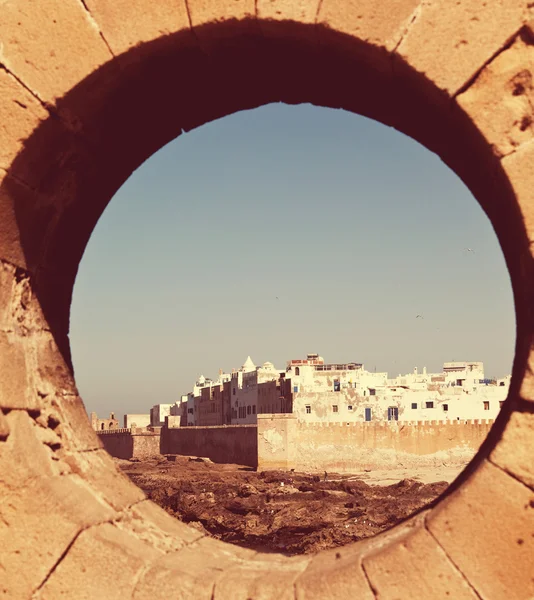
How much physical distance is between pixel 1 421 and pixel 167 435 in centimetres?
5239

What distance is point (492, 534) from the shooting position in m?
2.22

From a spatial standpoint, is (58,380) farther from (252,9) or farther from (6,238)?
(252,9)

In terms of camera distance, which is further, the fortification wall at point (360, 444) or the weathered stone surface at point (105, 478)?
the fortification wall at point (360, 444)

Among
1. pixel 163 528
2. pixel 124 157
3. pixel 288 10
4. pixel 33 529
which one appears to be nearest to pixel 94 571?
pixel 33 529

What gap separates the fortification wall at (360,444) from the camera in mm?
39281

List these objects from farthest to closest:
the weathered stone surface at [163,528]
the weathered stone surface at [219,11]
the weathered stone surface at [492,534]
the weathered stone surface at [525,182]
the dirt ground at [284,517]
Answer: the dirt ground at [284,517], the weathered stone surface at [163,528], the weathered stone surface at [219,11], the weathered stone surface at [525,182], the weathered stone surface at [492,534]

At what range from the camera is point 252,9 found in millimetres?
2562

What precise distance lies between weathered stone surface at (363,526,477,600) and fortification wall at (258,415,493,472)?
3731 centimetres

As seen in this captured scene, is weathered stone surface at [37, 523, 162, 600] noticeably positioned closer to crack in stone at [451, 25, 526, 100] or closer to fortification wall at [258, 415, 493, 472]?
crack in stone at [451, 25, 526, 100]

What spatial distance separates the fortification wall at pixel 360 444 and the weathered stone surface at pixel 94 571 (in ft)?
122

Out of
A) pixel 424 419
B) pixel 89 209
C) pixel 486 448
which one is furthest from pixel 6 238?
pixel 424 419

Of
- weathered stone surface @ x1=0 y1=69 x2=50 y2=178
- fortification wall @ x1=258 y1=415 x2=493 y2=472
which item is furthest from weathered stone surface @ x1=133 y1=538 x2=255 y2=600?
fortification wall @ x1=258 y1=415 x2=493 y2=472

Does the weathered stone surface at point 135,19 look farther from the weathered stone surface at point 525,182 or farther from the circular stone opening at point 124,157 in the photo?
the weathered stone surface at point 525,182

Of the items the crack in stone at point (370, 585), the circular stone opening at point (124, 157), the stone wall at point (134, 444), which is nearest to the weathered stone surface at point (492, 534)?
the circular stone opening at point (124, 157)
